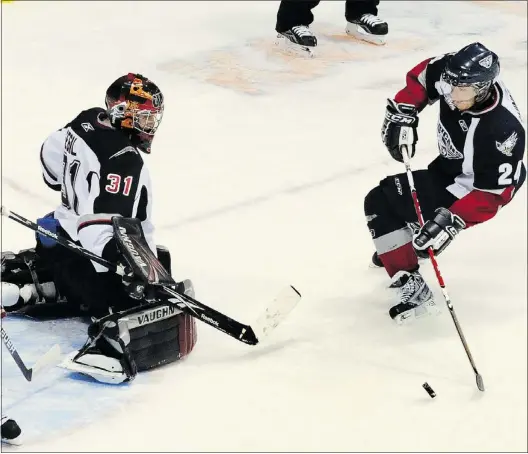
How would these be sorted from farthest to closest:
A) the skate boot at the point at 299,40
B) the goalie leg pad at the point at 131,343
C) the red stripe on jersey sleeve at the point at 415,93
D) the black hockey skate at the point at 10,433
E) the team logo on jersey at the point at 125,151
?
1. the skate boot at the point at 299,40
2. the red stripe on jersey sleeve at the point at 415,93
3. the team logo on jersey at the point at 125,151
4. the goalie leg pad at the point at 131,343
5. the black hockey skate at the point at 10,433

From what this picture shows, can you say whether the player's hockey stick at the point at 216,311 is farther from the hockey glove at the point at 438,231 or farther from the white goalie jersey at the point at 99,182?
the hockey glove at the point at 438,231

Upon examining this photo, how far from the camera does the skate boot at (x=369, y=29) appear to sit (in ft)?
19.6

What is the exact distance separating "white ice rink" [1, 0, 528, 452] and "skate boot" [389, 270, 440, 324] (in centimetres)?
4

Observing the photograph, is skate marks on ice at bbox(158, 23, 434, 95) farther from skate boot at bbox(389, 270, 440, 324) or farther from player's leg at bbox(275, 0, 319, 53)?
skate boot at bbox(389, 270, 440, 324)

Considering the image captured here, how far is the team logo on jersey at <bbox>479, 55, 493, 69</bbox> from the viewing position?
3326 mm

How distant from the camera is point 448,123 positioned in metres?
3.55

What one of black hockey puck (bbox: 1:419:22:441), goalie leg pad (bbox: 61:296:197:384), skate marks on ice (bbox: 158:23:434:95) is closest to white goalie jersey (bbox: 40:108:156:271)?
goalie leg pad (bbox: 61:296:197:384)

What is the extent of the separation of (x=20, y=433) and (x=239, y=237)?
137cm

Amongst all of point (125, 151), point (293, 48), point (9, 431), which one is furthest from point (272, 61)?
point (9, 431)

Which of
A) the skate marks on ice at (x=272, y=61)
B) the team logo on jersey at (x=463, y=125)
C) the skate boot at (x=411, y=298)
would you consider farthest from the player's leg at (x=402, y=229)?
the skate marks on ice at (x=272, y=61)

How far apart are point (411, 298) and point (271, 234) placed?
0.70 meters

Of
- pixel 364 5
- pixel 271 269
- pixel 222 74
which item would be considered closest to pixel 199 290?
pixel 271 269

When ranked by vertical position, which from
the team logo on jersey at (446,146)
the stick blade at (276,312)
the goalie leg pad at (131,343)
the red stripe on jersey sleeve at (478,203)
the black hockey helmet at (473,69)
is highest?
the black hockey helmet at (473,69)

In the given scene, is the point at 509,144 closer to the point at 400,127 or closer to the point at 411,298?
the point at 400,127
